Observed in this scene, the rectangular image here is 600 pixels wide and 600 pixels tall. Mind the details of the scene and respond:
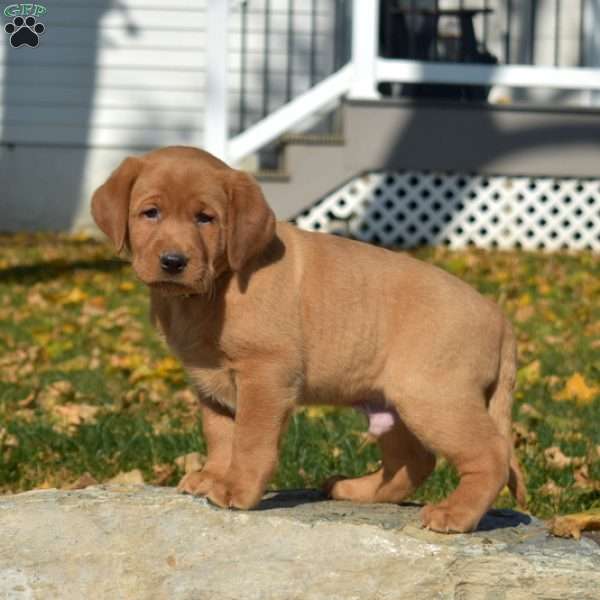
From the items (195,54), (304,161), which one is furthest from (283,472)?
(195,54)

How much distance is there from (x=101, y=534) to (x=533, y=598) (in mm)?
1141

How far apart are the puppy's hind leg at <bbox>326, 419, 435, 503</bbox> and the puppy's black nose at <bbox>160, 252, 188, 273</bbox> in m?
0.95

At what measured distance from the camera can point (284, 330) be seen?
13.0 feet

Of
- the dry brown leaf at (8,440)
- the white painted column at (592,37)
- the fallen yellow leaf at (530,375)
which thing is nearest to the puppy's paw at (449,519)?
the dry brown leaf at (8,440)

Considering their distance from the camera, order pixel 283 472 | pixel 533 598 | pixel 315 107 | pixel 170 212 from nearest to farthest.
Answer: pixel 533 598
pixel 170 212
pixel 283 472
pixel 315 107

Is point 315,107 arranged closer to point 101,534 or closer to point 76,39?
point 76,39

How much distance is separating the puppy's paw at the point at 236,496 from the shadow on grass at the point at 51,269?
26.2 ft

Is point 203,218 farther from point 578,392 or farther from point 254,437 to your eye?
point 578,392

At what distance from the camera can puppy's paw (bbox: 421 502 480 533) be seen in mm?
3865

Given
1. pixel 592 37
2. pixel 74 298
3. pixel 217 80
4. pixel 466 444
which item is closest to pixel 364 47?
pixel 217 80

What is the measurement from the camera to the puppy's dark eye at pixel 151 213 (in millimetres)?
3914

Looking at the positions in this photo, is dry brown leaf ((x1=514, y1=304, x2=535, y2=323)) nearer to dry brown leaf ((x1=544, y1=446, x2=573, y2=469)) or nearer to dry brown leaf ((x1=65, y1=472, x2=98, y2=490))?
dry brown leaf ((x1=544, y1=446, x2=573, y2=469))

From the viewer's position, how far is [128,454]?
581 cm

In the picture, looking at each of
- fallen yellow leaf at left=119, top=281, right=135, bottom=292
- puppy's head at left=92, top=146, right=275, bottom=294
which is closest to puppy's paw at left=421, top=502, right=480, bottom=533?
puppy's head at left=92, top=146, right=275, bottom=294
